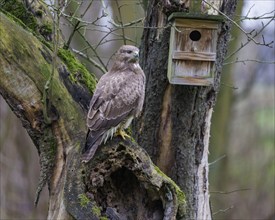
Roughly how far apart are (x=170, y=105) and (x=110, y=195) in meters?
1.33

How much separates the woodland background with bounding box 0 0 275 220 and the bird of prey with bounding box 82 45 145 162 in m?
3.25

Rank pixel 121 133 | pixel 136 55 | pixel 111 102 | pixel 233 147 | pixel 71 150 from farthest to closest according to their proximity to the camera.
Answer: pixel 233 147
pixel 136 55
pixel 111 102
pixel 121 133
pixel 71 150

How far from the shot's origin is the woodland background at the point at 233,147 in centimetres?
1027

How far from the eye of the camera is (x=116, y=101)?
216 inches

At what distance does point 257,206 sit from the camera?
12.0 metres

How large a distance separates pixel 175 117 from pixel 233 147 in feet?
23.6

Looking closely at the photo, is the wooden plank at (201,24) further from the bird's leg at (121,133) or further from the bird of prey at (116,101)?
the bird's leg at (121,133)

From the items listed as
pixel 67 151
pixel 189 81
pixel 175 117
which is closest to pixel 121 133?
pixel 67 151

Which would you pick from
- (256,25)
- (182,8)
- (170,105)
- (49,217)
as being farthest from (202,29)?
(256,25)

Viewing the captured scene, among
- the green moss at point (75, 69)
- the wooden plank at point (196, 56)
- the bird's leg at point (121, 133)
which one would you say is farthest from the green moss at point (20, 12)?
the wooden plank at point (196, 56)

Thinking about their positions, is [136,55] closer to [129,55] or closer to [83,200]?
[129,55]

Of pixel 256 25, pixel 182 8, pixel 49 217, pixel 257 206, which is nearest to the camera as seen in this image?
pixel 49 217

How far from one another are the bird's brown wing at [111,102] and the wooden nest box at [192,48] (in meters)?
0.45

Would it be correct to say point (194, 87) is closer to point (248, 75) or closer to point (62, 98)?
point (62, 98)
